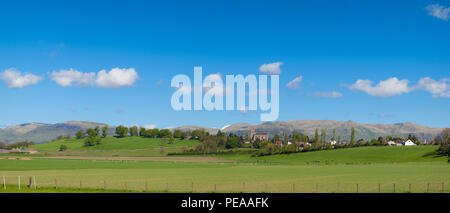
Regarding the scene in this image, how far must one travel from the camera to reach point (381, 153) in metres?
200

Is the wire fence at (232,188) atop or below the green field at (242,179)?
atop

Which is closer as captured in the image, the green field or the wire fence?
the wire fence

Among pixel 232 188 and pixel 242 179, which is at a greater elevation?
pixel 232 188

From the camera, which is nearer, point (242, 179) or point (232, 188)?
point (232, 188)

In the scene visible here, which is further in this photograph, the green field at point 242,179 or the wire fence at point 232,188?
the green field at point 242,179

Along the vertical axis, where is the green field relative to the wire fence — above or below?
below
